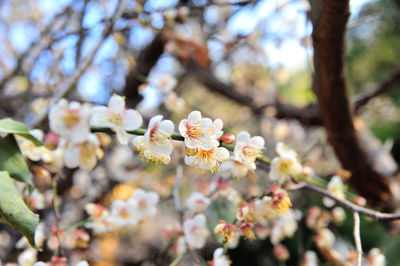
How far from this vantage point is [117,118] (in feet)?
1.77

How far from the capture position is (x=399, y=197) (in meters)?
1.30

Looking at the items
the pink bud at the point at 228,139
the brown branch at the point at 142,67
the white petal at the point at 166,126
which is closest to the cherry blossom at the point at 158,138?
the white petal at the point at 166,126

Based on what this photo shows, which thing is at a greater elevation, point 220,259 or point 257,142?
point 257,142

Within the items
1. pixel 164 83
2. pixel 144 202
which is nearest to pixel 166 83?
pixel 164 83

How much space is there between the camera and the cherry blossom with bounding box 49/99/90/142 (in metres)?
0.49

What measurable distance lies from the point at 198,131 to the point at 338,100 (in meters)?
0.69

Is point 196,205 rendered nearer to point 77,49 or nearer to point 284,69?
point 77,49

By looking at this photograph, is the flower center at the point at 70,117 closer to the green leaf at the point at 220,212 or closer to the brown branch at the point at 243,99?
the green leaf at the point at 220,212

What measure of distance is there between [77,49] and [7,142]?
779mm

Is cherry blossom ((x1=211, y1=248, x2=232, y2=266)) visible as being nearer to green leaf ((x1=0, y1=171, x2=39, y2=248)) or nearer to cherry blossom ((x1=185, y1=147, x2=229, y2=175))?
cherry blossom ((x1=185, y1=147, x2=229, y2=175))

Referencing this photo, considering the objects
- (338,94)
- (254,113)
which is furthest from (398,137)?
(338,94)

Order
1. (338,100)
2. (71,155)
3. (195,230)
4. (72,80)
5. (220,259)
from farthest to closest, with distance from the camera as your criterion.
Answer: (338,100)
(72,80)
(195,230)
(220,259)
(71,155)

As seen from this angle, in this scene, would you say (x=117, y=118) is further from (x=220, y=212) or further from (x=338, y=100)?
(x=338, y=100)

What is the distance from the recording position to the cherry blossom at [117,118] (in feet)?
1.71
